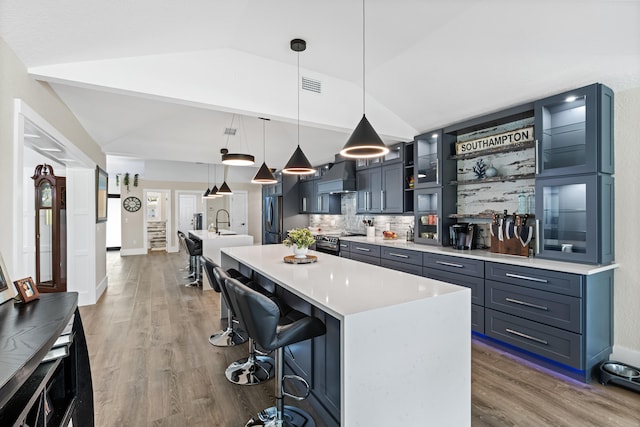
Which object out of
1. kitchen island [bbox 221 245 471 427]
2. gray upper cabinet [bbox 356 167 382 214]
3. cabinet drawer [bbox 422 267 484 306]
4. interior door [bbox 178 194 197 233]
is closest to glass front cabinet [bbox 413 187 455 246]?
cabinet drawer [bbox 422 267 484 306]

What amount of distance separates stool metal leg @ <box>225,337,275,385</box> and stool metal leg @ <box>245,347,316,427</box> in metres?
0.44

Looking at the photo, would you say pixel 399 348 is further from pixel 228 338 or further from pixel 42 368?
pixel 228 338

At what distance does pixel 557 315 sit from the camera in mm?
2578

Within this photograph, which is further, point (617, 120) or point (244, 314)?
point (617, 120)

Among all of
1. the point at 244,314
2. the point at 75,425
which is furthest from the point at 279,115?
the point at 75,425

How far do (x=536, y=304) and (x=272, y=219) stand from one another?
19.8 feet

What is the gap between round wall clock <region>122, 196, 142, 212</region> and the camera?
994cm

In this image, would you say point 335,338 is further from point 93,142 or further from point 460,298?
point 93,142

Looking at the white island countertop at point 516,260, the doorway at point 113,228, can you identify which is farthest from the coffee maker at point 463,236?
the doorway at point 113,228

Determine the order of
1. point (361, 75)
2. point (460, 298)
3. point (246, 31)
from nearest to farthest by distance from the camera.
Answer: point (460, 298) → point (246, 31) → point (361, 75)

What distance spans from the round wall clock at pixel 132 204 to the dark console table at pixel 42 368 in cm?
960

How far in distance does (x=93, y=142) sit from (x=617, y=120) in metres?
6.49

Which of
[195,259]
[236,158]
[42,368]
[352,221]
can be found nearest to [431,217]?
[352,221]

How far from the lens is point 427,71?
327 centimetres
